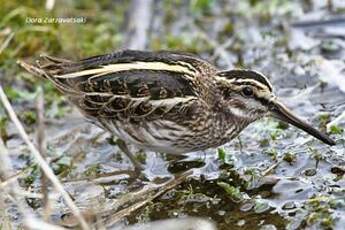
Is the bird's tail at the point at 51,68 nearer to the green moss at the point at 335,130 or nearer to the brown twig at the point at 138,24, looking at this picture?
the brown twig at the point at 138,24

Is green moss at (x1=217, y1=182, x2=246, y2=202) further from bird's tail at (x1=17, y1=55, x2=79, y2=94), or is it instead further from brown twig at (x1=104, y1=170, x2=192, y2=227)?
bird's tail at (x1=17, y1=55, x2=79, y2=94)

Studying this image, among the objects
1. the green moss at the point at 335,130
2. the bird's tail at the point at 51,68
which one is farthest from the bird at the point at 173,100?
the green moss at the point at 335,130

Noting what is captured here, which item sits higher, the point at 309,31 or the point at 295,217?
the point at 309,31

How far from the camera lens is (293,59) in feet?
21.3

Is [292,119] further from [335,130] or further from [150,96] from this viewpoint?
[150,96]

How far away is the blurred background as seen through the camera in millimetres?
4648

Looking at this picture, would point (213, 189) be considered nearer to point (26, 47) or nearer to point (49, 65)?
point (49, 65)

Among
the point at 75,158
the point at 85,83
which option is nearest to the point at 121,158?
the point at 75,158

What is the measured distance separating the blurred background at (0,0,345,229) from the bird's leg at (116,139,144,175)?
0.26 feet

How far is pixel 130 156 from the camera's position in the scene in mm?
5254

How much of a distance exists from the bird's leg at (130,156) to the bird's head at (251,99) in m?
0.71

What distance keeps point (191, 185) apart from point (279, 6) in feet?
9.26

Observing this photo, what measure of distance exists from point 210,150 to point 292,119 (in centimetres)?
73

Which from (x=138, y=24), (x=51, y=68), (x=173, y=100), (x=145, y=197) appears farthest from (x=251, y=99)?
(x=138, y=24)
